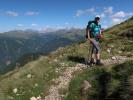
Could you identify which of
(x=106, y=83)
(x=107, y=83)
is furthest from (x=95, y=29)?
(x=107, y=83)

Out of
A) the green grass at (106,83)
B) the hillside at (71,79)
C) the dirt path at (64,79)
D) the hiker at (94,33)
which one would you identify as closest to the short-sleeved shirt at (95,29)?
the hiker at (94,33)

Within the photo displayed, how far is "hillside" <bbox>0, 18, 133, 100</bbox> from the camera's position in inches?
634

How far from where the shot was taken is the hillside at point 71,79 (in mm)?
16109

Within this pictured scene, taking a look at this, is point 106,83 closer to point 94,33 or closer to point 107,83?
point 107,83

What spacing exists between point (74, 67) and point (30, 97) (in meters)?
5.59

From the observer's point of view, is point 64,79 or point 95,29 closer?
point 64,79

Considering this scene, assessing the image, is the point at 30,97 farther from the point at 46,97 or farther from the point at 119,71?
the point at 119,71

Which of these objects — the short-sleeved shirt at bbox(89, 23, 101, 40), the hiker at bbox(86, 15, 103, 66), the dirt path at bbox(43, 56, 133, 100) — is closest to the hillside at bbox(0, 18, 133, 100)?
the dirt path at bbox(43, 56, 133, 100)

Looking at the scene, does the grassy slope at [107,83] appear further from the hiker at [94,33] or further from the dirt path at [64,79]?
the hiker at [94,33]

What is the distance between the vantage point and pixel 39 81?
2108cm

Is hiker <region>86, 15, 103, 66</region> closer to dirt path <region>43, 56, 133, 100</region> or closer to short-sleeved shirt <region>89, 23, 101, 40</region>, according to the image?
short-sleeved shirt <region>89, 23, 101, 40</region>

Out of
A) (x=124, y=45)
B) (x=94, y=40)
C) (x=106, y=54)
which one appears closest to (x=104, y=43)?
(x=124, y=45)

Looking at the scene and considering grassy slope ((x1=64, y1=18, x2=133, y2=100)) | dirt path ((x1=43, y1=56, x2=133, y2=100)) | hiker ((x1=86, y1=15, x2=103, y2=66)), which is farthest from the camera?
hiker ((x1=86, y1=15, x2=103, y2=66))

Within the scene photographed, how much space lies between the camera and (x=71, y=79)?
66.5 feet
